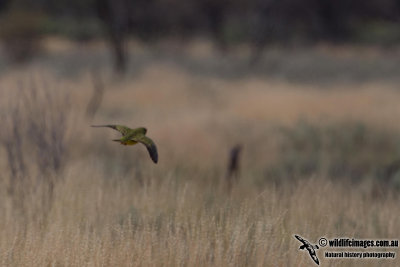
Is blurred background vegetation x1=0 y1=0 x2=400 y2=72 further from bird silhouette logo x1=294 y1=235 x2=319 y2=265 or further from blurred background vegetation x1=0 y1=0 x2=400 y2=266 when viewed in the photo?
bird silhouette logo x1=294 y1=235 x2=319 y2=265

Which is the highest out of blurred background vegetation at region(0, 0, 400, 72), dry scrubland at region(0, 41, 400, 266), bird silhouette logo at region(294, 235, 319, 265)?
blurred background vegetation at region(0, 0, 400, 72)

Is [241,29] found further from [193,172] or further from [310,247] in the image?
[310,247]

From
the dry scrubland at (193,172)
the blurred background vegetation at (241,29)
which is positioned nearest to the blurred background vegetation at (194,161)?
the dry scrubland at (193,172)

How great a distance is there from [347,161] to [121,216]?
13.2ft

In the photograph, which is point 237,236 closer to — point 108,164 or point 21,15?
point 108,164

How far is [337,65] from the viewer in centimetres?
1781

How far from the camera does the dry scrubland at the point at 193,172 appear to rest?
123 inches

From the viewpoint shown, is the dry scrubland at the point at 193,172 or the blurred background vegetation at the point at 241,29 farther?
the blurred background vegetation at the point at 241,29

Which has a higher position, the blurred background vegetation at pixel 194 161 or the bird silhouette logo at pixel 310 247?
the blurred background vegetation at pixel 194 161

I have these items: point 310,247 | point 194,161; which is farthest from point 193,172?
point 310,247

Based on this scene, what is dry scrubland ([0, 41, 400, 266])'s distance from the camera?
123 inches

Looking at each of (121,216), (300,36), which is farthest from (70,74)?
(300,36)

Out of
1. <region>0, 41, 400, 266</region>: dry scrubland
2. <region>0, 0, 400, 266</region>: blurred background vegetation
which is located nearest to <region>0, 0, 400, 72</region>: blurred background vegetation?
<region>0, 0, 400, 266</region>: blurred background vegetation

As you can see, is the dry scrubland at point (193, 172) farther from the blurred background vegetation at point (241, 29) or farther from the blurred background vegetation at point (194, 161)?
the blurred background vegetation at point (241, 29)
